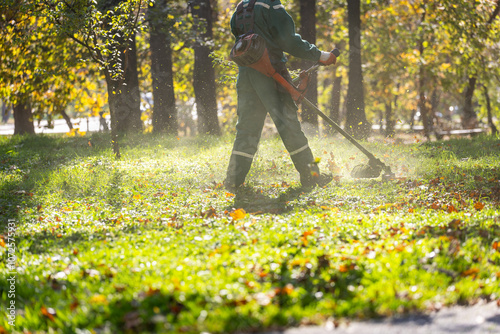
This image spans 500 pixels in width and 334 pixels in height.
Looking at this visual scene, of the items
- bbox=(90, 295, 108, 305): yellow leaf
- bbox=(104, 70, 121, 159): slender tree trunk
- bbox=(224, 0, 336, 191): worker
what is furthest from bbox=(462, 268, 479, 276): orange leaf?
bbox=(104, 70, 121, 159): slender tree trunk

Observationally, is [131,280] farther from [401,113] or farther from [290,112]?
[401,113]

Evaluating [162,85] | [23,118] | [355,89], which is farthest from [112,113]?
[23,118]

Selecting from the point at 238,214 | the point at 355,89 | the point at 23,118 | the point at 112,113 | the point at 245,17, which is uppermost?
the point at 245,17

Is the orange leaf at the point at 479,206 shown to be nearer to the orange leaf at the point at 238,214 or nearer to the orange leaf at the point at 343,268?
the orange leaf at the point at 238,214

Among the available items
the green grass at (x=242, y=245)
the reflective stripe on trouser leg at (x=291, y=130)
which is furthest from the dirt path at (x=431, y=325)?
the reflective stripe on trouser leg at (x=291, y=130)

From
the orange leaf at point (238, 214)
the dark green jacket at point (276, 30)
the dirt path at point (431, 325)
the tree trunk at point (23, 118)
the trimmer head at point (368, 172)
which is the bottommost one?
the dirt path at point (431, 325)

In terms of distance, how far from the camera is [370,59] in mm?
20359

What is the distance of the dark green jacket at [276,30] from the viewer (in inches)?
262

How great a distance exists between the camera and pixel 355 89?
13281 millimetres

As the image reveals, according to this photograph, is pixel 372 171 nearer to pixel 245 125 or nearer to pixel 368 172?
pixel 368 172

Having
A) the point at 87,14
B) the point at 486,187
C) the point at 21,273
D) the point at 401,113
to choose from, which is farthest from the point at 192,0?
the point at 401,113

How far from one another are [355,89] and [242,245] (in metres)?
9.69

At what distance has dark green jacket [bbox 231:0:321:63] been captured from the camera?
21.8ft

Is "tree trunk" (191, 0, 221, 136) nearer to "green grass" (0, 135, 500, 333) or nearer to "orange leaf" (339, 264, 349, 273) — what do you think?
"green grass" (0, 135, 500, 333)
